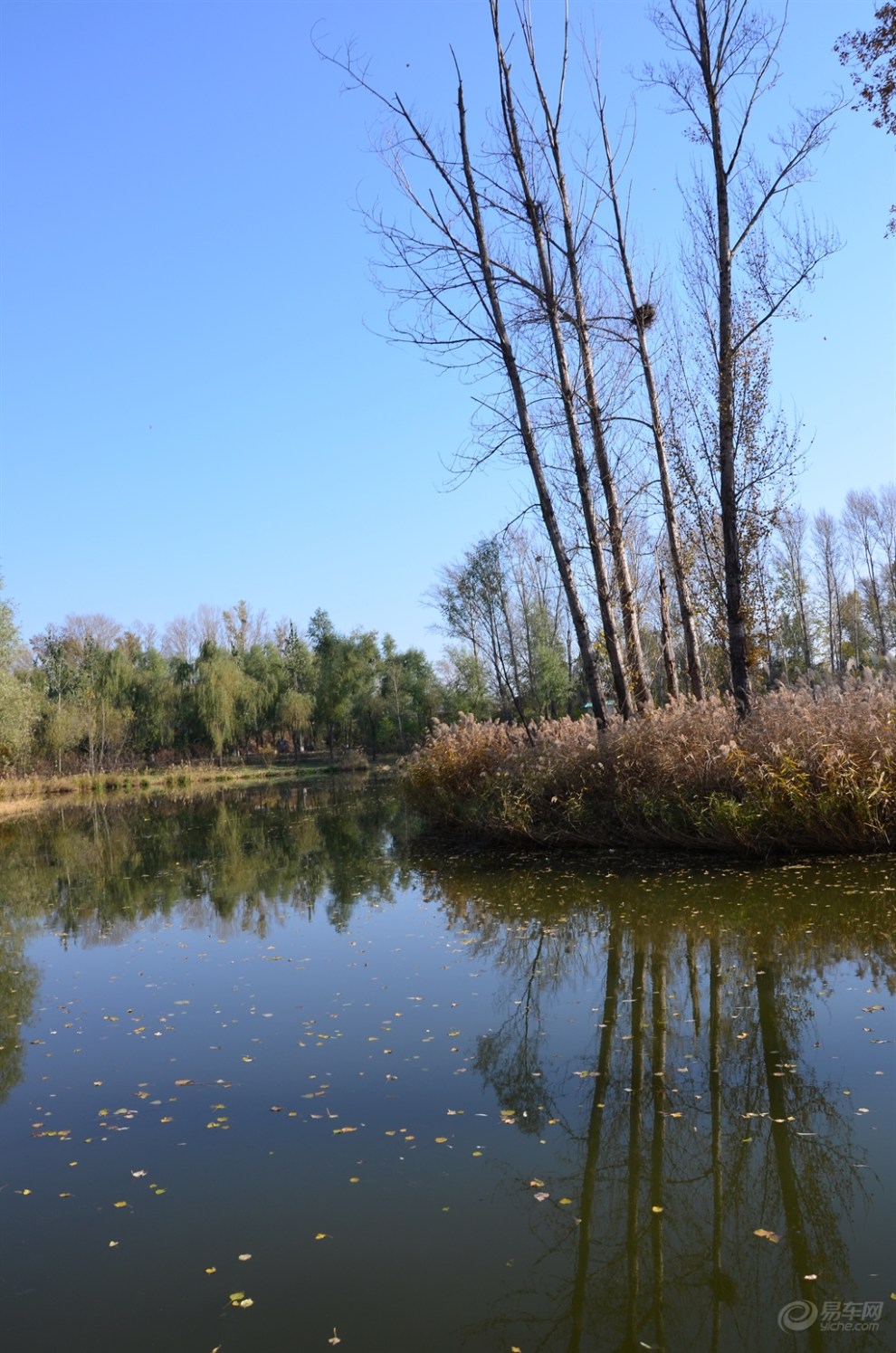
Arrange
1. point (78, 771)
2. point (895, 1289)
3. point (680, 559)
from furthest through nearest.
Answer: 1. point (78, 771)
2. point (680, 559)
3. point (895, 1289)

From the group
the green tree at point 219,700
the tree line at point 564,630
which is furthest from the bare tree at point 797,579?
the green tree at point 219,700

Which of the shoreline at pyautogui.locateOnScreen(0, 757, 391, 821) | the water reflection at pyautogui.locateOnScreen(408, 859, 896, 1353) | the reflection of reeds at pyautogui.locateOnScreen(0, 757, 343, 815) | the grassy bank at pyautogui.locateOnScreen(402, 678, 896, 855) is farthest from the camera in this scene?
the reflection of reeds at pyautogui.locateOnScreen(0, 757, 343, 815)

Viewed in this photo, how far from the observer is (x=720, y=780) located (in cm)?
1024

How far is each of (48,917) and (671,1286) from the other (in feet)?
32.5

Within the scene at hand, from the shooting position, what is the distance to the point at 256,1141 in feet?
14.6

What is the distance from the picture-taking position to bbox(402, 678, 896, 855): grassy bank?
30.8 ft

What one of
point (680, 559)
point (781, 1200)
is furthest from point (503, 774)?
point (781, 1200)

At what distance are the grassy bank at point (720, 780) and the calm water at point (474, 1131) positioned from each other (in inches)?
27.1

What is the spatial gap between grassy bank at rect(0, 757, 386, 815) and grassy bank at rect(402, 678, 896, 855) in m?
25.2

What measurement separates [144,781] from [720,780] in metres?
39.4

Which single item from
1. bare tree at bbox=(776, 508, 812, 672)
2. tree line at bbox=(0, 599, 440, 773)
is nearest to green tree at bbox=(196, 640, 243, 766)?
tree line at bbox=(0, 599, 440, 773)

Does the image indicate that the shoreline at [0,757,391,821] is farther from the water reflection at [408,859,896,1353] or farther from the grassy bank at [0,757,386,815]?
the water reflection at [408,859,896,1353]

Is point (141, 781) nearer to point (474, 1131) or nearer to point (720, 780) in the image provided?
point (720, 780)

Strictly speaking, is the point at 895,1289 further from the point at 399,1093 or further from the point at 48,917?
the point at 48,917
